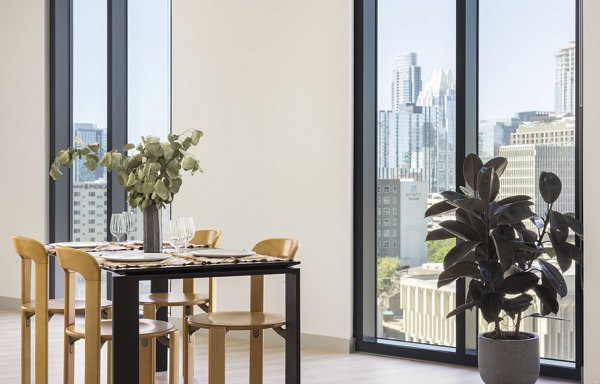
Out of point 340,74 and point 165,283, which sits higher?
point 340,74

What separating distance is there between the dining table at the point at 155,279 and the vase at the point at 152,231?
365mm

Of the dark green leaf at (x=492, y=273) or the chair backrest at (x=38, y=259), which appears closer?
the chair backrest at (x=38, y=259)

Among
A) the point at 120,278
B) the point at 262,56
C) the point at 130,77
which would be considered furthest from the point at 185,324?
the point at 130,77

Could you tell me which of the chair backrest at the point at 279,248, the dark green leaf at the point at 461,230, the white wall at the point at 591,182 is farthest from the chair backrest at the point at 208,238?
the white wall at the point at 591,182

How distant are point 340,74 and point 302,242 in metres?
1.21

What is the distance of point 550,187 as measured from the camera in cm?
420

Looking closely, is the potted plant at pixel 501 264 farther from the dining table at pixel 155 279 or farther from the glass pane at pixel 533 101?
the dining table at pixel 155 279

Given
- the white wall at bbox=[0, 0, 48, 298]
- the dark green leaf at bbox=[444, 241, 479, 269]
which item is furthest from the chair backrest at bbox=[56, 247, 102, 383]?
the white wall at bbox=[0, 0, 48, 298]

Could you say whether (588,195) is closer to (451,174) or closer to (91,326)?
(451,174)

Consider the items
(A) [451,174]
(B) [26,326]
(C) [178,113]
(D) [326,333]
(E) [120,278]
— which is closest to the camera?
(E) [120,278]

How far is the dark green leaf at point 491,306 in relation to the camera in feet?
13.6

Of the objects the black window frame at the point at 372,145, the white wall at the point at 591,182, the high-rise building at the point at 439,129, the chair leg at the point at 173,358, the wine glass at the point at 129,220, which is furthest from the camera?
the high-rise building at the point at 439,129

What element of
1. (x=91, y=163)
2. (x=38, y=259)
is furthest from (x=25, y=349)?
(x=91, y=163)

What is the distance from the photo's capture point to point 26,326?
4.22 metres
